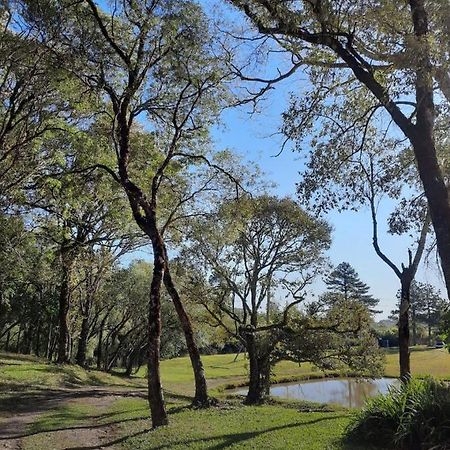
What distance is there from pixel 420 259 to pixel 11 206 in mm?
13840

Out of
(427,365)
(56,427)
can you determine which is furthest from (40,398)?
(427,365)

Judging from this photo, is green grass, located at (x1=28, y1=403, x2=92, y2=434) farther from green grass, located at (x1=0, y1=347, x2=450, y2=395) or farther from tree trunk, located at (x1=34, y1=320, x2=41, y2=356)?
tree trunk, located at (x1=34, y1=320, x2=41, y2=356)

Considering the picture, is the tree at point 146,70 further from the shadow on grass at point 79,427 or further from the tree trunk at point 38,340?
the tree trunk at point 38,340

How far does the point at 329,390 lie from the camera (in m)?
35.5

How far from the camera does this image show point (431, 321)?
76938 millimetres

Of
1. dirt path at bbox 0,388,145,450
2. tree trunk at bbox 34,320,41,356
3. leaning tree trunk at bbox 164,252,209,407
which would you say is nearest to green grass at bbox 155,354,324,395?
tree trunk at bbox 34,320,41,356

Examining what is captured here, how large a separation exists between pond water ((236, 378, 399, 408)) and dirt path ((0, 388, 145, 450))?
47.1 feet

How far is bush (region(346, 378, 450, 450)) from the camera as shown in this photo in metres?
7.30

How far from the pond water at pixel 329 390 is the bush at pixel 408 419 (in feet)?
69.3

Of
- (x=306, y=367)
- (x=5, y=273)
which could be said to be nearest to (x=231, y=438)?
(x=5, y=273)

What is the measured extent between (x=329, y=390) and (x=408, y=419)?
29.5 metres

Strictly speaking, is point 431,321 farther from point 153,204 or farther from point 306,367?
point 153,204

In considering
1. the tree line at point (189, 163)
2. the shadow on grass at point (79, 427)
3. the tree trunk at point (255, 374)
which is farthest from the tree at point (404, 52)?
the tree trunk at point (255, 374)

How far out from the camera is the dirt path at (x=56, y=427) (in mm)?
9938
